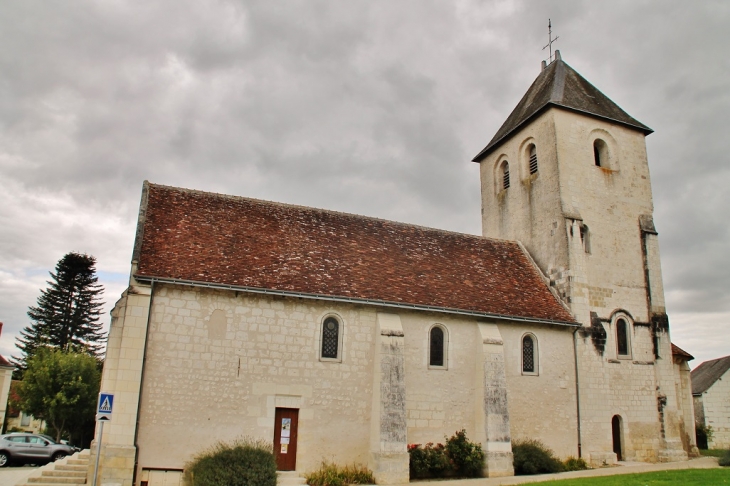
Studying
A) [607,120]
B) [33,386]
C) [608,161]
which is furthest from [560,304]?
[33,386]

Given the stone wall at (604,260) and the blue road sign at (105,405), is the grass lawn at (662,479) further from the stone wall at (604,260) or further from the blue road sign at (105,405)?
the blue road sign at (105,405)

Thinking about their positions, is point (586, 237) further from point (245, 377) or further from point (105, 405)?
point (105, 405)

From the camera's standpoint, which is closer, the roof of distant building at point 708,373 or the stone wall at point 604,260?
the stone wall at point 604,260

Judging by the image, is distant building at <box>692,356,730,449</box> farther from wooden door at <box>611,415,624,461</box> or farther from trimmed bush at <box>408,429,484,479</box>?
trimmed bush at <box>408,429,484,479</box>

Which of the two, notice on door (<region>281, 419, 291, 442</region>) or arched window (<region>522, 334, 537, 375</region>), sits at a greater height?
arched window (<region>522, 334, 537, 375</region>)

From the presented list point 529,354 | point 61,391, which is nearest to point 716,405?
point 529,354

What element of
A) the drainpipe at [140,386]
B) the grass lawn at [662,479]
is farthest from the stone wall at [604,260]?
the drainpipe at [140,386]

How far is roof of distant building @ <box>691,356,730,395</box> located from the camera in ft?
120

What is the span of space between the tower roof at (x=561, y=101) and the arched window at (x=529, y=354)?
1009 cm

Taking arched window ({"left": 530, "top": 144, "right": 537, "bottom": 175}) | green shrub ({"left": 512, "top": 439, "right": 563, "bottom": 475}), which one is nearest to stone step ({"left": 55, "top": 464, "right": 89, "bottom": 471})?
green shrub ({"left": 512, "top": 439, "right": 563, "bottom": 475})

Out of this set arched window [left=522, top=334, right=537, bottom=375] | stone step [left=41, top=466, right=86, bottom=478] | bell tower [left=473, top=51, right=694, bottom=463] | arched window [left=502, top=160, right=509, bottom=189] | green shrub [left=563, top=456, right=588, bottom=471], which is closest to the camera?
stone step [left=41, top=466, right=86, bottom=478]

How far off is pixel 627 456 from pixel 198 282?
1654cm

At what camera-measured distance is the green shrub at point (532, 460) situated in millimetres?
17375

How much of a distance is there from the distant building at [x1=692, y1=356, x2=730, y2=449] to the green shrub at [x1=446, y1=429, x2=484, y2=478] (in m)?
25.5
